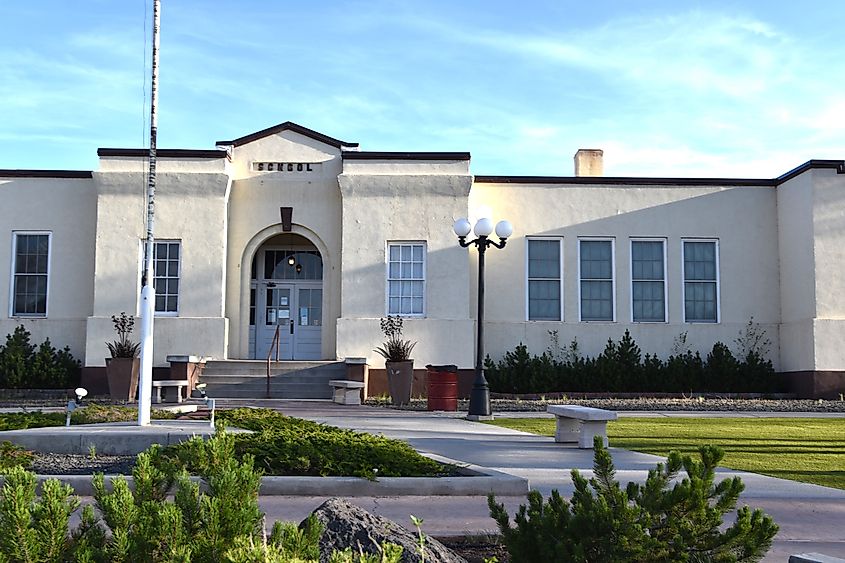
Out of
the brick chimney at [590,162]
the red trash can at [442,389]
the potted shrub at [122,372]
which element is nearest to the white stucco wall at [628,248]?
the brick chimney at [590,162]

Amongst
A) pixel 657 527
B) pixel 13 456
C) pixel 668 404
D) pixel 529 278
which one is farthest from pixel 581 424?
pixel 529 278

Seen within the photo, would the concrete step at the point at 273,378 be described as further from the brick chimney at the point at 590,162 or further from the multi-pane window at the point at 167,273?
the brick chimney at the point at 590,162

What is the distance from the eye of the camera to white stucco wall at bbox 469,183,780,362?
2580 cm

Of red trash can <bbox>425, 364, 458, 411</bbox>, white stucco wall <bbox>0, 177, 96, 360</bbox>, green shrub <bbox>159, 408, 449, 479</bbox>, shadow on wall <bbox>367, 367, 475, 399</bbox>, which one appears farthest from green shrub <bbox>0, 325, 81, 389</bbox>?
green shrub <bbox>159, 408, 449, 479</bbox>

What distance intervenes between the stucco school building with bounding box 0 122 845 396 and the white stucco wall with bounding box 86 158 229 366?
5cm

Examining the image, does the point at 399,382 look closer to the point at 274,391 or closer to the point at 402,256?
the point at 274,391

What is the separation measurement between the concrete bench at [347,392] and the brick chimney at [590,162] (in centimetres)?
1060

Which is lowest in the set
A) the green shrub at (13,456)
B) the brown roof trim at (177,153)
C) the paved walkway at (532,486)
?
the paved walkway at (532,486)

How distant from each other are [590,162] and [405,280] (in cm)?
767

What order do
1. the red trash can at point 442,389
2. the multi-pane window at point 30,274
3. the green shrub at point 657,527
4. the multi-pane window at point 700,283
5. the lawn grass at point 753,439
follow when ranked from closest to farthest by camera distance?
the green shrub at point 657,527
the lawn grass at point 753,439
the red trash can at point 442,389
the multi-pane window at point 30,274
the multi-pane window at point 700,283

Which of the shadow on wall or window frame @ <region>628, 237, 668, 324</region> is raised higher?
window frame @ <region>628, 237, 668, 324</region>

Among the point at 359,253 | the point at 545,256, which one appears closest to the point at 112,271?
the point at 359,253

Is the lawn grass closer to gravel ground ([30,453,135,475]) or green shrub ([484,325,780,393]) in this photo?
gravel ground ([30,453,135,475])

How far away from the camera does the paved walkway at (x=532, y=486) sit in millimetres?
6938
